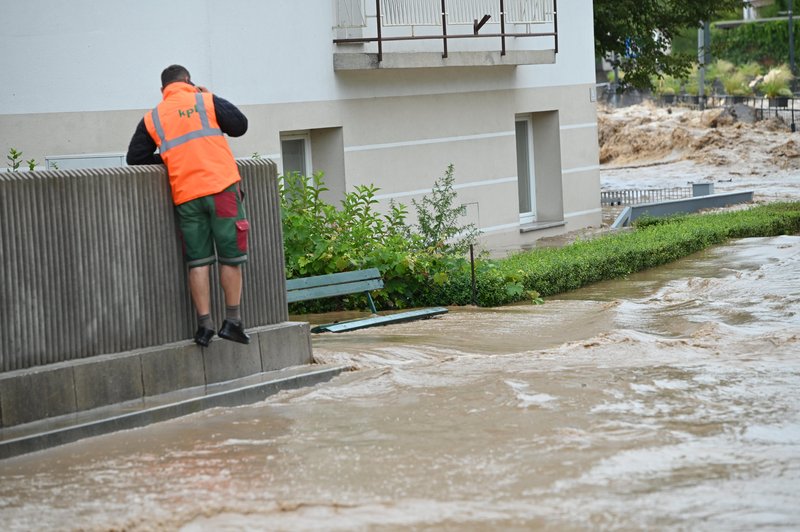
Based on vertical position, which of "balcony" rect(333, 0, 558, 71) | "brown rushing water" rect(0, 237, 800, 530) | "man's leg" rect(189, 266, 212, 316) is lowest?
"brown rushing water" rect(0, 237, 800, 530)

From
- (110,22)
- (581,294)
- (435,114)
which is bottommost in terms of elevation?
(581,294)

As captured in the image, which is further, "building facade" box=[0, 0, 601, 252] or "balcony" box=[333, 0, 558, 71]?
"balcony" box=[333, 0, 558, 71]

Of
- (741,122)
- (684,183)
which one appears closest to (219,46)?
(684,183)

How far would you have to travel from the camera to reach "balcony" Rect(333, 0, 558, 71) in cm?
1758

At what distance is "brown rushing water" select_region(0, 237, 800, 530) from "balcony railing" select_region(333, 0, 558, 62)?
8.29m

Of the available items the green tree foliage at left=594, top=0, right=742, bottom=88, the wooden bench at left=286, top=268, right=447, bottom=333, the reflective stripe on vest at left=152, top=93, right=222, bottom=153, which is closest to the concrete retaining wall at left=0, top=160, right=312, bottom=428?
the reflective stripe on vest at left=152, top=93, right=222, bottom=153

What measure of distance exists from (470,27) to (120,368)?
489 inches

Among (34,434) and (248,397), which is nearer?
(34,434)

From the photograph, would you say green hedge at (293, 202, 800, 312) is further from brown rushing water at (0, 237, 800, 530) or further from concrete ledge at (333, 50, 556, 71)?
concrete ledge at (333, 50, 556, 71)

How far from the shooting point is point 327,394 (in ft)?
27.6

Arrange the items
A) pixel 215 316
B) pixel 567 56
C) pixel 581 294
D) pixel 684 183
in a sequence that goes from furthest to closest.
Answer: pixel 684 183 < pixel 567 56 < pixel 581 294 < pixel 215 316

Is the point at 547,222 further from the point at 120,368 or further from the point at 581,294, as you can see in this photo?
the point at 120,368

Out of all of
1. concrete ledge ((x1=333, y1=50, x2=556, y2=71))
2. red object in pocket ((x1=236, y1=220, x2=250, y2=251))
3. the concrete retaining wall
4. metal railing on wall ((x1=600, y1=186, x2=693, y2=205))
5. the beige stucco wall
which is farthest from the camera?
metal railing on wall ((x1=600, y1=186, x2=693, y2=205))

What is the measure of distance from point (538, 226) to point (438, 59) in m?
4.56
